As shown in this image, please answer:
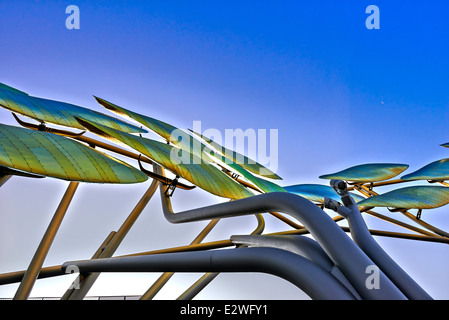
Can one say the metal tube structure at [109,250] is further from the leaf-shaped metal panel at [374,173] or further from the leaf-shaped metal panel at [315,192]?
the leaf-shaped metal panel at [374,173]

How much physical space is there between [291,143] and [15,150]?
1584cm

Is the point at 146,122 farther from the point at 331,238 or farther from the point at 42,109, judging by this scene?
the point at 331,238

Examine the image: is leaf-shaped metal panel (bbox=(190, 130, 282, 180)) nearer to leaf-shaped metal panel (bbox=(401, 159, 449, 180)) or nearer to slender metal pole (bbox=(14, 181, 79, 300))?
slender metal pole (bbox=(14, 181, 79, 300))

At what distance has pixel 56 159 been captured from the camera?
15.2 ft

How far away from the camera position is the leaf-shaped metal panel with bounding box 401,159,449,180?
43.6 feet

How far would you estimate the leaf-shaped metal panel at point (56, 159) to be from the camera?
4312 millimetres

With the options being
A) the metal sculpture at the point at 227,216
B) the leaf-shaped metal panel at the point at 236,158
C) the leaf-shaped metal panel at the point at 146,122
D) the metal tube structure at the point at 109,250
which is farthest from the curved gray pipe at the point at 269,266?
the leaf-shaped metal panel at the point at 236,158

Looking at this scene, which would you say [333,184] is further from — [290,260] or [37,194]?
[37,194]

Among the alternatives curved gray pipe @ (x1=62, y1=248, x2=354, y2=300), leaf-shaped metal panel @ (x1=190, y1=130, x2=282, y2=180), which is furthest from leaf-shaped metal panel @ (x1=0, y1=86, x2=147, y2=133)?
curved gray pipe @ (x1=62, y1=248, x2=354, y2=300)

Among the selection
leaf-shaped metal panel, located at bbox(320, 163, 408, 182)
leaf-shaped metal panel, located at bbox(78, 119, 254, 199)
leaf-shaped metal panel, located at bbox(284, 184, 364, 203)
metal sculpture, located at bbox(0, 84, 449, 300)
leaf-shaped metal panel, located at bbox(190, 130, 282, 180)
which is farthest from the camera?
leaf-shaped metal panel, located at bbox(320, 163, 408, 182)

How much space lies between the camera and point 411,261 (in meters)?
24.8

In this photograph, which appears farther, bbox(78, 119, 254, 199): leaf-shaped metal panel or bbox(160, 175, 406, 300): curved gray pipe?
bbox(78, 119, 254, 199): leaf-shaped metal panel

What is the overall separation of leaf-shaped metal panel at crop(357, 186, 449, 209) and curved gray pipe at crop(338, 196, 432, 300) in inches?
261

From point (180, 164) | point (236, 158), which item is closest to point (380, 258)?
point (180, 164)
